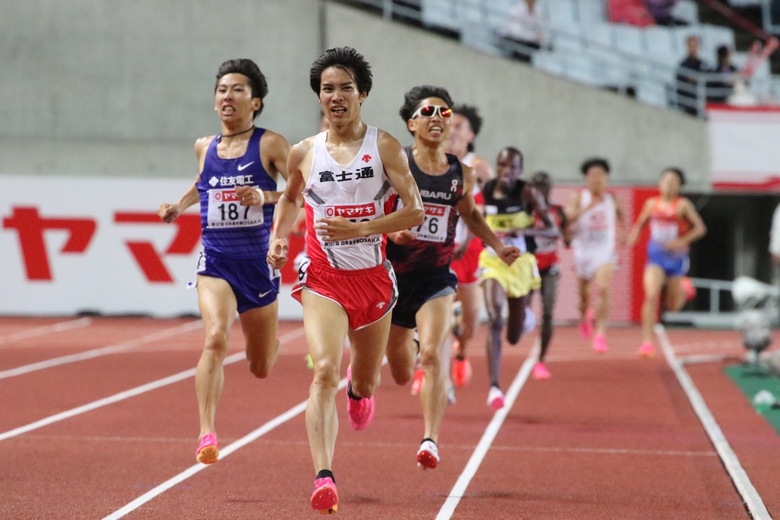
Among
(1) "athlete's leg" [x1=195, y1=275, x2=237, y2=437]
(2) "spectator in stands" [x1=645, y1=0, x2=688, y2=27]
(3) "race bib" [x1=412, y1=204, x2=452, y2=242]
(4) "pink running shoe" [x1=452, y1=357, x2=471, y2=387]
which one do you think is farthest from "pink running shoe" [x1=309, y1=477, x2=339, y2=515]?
(2) "spectator in stands" [x1=645, y1=0, x2=688, y2=27]

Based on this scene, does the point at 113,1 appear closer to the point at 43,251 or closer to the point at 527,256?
the point at 43,251

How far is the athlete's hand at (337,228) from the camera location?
6.02 metres

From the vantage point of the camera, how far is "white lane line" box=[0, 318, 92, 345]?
693 inches

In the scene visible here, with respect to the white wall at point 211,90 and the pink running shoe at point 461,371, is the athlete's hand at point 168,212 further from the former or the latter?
the white wall at point 211,90

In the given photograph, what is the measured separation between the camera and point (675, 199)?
16.3m

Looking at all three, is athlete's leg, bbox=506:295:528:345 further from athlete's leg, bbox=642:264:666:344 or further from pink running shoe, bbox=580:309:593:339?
pink running shoe, bbox=580:309:593:339

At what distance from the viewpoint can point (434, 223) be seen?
8.00 m

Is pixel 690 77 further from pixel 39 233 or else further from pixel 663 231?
pixel 39 233

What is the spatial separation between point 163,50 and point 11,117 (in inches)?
110

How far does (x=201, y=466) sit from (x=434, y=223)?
197 cm

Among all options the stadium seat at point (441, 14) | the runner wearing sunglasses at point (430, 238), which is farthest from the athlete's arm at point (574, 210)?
the runner wearing sunglasses at point (430, 238)

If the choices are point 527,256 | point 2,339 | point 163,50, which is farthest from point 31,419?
point 163,50

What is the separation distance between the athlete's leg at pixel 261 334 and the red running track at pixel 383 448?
62cm

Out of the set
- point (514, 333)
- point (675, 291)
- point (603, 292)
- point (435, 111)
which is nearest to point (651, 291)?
point (675, 291)
